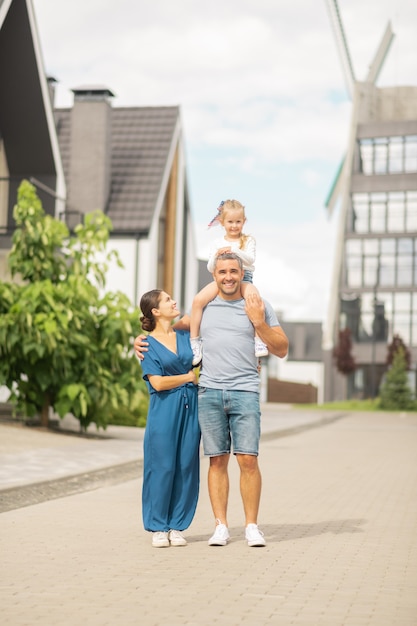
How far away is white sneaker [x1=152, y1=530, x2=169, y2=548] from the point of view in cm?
770

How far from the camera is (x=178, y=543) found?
776 centimetres

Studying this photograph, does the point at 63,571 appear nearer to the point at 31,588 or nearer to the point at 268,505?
the point at 31,588

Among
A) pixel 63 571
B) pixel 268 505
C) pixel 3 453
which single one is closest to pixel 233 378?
pixel 63 571

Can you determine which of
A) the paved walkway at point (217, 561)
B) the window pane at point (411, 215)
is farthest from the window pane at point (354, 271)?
the paved walkway at point (217, 561)

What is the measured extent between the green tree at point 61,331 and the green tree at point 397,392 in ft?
133

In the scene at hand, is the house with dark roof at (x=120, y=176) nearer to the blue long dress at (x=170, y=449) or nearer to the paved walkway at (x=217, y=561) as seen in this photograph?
the paved walkway at (x=217, y=561)

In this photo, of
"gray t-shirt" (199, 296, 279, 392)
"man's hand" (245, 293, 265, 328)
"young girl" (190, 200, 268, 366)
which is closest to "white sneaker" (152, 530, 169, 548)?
"gray t-shirt" (199, 296, 279, 392)

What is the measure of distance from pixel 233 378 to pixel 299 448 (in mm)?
13097

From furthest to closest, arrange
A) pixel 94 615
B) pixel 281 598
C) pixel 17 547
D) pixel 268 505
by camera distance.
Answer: pixel 268 505
pixel 17 547
pixel 281 598
pixel 94 615

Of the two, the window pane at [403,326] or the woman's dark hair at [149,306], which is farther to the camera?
the window pane at [403,326]

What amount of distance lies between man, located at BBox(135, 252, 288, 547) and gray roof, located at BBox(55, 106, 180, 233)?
24.7 m

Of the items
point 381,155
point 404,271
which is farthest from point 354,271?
point 381,155

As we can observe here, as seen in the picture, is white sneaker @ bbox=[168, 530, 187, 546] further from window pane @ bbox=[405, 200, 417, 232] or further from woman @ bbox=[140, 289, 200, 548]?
window pane @ bbox=[405, 200, 417, 232]

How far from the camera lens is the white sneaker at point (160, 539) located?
770 cm
